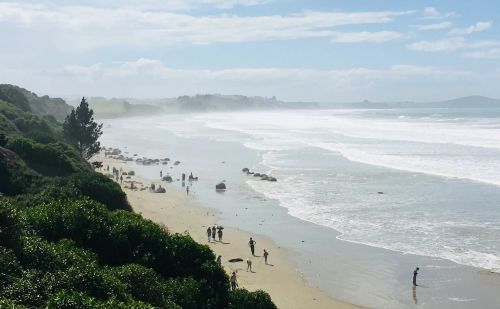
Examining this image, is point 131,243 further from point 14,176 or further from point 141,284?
point 14,176

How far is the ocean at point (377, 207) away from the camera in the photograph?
22.8 meters

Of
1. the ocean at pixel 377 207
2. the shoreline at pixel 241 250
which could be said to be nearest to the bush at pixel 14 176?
the shoreline at pixel 241 250

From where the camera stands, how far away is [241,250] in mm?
27266

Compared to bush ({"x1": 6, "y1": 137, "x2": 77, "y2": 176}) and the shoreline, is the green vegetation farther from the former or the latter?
bush ({"x1": 6, "y1": 137, "x2": 77, "y2": 176})

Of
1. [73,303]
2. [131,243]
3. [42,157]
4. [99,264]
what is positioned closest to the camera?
[73,303]

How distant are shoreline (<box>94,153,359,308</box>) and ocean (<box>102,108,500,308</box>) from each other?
2.59 ft

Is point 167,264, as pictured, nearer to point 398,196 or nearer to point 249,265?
point 249,265

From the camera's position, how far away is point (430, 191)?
38969 millimetres

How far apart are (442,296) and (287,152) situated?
147 feet

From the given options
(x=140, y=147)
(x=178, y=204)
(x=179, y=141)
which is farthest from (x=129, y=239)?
(x=179, y=141)

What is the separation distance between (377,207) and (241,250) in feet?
39.5

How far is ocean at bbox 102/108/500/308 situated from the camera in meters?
22.8

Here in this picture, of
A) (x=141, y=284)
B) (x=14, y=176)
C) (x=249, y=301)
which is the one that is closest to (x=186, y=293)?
(x=141, y=284)

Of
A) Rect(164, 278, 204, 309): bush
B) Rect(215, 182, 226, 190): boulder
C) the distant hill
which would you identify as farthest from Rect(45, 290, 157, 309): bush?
the distant hill
